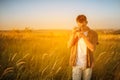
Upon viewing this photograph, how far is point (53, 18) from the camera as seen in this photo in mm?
3645

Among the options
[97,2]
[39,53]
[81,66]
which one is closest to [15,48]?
[39,53]

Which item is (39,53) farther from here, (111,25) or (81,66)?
(111,25)

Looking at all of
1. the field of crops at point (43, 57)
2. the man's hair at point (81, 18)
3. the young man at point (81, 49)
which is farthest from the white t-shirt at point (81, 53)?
the field of crops at point (43, 57)

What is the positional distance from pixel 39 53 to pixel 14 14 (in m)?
0.56

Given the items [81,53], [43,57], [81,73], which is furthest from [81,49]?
[43,57]

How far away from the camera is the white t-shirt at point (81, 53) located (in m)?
3.29

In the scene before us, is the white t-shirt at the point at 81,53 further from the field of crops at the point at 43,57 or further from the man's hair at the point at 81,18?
the field of crops at the point at 43,57

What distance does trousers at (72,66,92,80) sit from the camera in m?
3.33

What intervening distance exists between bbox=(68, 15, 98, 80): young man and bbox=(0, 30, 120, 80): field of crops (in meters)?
0.24

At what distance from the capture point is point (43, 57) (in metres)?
3.62

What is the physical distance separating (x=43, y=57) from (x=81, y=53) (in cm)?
55

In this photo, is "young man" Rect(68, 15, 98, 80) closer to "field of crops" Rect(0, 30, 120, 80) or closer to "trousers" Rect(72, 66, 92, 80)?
"trousers" Rect(72, 66, 92, 80)

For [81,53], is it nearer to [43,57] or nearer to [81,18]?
[81,18]

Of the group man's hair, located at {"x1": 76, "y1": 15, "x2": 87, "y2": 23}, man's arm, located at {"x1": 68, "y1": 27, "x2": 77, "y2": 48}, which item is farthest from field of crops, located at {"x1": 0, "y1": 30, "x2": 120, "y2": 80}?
man's hair, located at {"x1": 76, "y1": 15, "x2": 87, "y2": 23}
